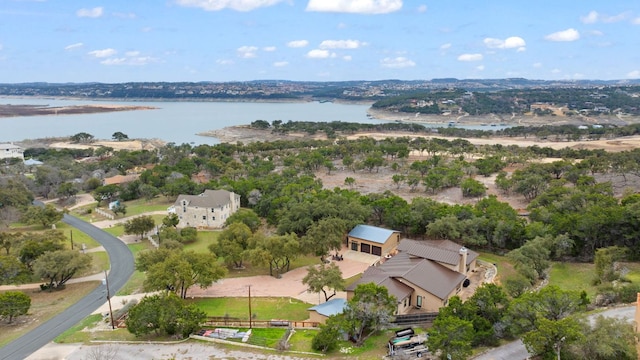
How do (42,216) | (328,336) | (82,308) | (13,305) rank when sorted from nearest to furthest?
1. (328,336)
2. (13,305)
3. (82,308)
4. (42,216)

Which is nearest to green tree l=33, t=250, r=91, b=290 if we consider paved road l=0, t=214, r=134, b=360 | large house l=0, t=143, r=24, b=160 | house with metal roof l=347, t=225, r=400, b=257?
paved road l=0, t=214, r=134, b=360

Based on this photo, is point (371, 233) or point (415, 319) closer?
point (415, 319)

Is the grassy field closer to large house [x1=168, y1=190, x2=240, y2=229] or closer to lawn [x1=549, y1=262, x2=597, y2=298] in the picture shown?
large house [x1=168, y1=190, x2=240, y2=229]

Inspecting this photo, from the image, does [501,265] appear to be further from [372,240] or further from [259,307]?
[259,307]

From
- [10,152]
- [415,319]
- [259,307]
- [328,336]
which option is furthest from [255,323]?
[10,152]

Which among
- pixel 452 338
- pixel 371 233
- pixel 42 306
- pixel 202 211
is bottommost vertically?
pixel 42 306

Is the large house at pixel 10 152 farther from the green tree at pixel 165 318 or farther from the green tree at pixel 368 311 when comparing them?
the green tree at pixel 368 311

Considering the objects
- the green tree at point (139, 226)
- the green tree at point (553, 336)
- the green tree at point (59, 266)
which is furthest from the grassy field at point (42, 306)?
the green tree at point (553, 336)
